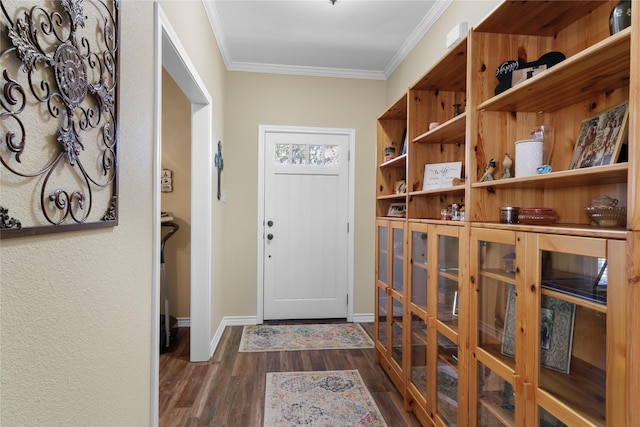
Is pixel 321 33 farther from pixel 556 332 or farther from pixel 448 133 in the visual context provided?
pixel 556 332

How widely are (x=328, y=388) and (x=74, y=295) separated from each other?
74.7 inches

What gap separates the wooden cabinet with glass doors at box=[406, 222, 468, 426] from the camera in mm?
1588

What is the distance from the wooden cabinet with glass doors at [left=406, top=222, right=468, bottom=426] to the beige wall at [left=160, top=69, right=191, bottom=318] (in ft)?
7.95

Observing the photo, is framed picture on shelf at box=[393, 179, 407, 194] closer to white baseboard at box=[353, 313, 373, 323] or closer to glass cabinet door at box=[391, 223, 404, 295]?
glass cabinet door at box=[391, 223, 404, 295]

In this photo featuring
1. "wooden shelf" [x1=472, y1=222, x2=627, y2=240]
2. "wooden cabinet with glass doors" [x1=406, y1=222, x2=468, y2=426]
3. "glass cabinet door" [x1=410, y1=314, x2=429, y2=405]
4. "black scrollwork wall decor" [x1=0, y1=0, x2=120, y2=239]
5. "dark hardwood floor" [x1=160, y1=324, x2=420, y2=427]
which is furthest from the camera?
"dark hardwood floor" [x1=160, y1=324, x2=420, y2=427]

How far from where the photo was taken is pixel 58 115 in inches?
32.8

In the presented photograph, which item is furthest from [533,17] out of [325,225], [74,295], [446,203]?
[325,225]

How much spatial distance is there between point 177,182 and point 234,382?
2.07 meters

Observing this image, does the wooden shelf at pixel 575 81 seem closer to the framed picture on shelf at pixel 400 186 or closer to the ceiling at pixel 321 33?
the framed picture on shelf at pixel 400 186

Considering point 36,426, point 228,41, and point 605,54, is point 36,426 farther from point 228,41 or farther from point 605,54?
point 228,41

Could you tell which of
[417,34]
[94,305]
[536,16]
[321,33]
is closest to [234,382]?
[94,305]

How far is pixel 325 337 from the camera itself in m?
3.26

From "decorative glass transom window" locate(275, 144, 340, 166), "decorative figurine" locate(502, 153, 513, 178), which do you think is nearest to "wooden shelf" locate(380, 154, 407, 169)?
"decorative figurine" locate(502, 153, 513, 178)

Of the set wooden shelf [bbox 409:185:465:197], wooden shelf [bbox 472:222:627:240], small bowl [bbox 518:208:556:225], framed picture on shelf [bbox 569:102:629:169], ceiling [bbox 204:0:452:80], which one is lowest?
wooden shelf [bbox 472:222:627:240]
